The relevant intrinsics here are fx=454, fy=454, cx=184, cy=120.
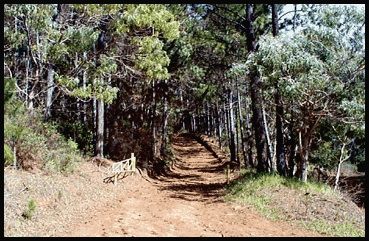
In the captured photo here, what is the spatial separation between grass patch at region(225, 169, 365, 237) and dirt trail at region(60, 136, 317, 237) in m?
0.44

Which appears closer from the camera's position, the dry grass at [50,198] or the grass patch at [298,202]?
the dry grass at [50,198]

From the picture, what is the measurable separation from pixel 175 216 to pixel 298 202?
12.5ft

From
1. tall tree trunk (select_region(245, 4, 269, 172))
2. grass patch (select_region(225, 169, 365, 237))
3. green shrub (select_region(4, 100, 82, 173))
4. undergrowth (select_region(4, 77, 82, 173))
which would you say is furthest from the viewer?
tall tree trunk (select_region(245, 4, 269, 172))

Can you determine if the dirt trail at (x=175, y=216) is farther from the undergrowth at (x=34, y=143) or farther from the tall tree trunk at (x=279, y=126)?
the tall tree trunk at (x=279, y=126)

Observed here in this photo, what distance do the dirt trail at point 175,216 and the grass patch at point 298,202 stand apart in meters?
0.44

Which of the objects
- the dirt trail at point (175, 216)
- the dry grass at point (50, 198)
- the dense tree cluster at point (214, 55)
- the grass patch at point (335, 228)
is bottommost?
the grass patch at point (335, 228)

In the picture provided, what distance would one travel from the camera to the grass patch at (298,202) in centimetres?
1176

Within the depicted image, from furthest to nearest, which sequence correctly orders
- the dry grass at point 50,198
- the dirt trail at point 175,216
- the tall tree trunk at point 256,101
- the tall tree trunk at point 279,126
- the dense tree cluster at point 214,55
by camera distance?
the tall tree trunk at point 256,101, the tall tree trunk at point 279,126, the dense tree cluster at point 214,55, the dirt trail at point 175,216, the dry grass at point 50,198

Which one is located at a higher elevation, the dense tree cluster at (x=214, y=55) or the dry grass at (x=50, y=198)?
the dense tree cluster at (x=214, y=55)

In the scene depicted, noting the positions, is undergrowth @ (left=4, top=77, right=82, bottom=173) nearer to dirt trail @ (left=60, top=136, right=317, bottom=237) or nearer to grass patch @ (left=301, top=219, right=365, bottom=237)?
dirt trail @ (left=60, top=136, right=317, bottom=237)

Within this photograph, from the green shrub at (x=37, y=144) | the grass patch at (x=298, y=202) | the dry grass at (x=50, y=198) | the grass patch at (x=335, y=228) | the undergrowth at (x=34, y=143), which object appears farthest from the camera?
the green shrub at (x=37, y=144)

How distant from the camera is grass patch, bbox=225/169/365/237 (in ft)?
38.6

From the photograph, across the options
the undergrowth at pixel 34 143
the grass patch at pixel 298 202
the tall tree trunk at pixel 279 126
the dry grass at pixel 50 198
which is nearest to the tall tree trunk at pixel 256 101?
the tall tree trunk at pixel 279 126

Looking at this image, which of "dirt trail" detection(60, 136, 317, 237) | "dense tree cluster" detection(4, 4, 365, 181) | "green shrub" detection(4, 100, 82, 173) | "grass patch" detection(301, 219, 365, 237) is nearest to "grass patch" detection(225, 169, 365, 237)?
"grass patch" detection(301, 219, 365, 237)
